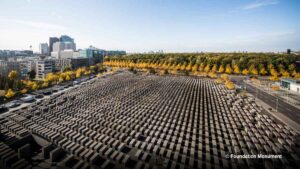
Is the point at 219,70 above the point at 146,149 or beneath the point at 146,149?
above

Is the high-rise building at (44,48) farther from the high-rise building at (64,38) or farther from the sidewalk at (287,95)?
the sidewalk at (287,95)

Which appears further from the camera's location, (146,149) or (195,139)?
(195,139)

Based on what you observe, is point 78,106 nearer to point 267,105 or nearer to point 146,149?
point 146,149

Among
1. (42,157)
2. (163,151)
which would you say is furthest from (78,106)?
(163,151)

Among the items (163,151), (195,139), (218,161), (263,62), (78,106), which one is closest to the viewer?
(218,161)

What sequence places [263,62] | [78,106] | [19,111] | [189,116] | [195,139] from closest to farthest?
[195,139]
[189,116]
[19,111]
[78,106]
[263,62]

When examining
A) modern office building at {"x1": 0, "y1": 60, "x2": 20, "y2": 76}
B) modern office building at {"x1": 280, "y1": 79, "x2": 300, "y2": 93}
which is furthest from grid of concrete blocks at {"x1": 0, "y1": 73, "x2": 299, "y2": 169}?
modern office building at {"x1": 0, "y1": 60, "x2": 20, "y2": 76}

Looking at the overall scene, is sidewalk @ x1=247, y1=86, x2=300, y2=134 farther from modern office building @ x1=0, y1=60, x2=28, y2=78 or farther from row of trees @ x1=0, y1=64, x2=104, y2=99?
modern office building @ x1=0, y1=60, x2=28, y2=78

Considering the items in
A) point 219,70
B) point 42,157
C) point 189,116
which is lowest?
point 42,157

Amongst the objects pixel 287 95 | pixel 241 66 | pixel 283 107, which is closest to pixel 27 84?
pixel 283 107
